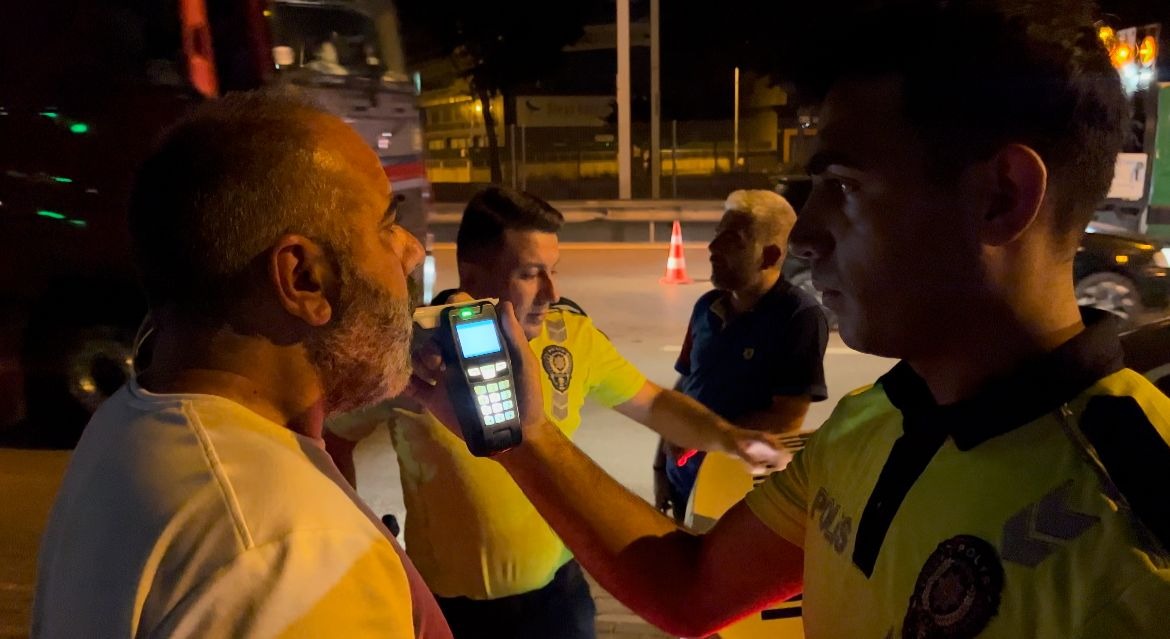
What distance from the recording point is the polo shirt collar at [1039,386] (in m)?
1.19

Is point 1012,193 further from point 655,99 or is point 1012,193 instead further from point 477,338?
point 655,99

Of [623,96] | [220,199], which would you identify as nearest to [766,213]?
[220,199]

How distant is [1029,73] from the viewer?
119cm

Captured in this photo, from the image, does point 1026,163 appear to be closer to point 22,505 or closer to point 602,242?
point 22,505

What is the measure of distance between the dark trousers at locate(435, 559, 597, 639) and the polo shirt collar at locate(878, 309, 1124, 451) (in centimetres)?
144

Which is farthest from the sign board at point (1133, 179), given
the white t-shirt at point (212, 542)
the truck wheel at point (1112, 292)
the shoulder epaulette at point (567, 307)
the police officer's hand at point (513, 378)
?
the white t-shirt at point (212, 542)

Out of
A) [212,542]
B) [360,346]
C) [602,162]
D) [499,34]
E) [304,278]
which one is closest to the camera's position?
[212,542]

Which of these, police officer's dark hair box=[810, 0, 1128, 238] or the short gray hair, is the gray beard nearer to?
police officer's dark hair box=[810, 0, 1128, 238]

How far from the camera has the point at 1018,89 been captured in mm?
1190

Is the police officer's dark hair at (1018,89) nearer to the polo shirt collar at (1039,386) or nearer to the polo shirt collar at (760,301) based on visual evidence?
the polo shirt collar at (1039,386)

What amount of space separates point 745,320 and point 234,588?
290 centimetres

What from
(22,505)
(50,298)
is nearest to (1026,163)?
(22,505)

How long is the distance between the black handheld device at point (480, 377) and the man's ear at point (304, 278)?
562 millimetres

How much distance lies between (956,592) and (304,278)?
0.92 m
